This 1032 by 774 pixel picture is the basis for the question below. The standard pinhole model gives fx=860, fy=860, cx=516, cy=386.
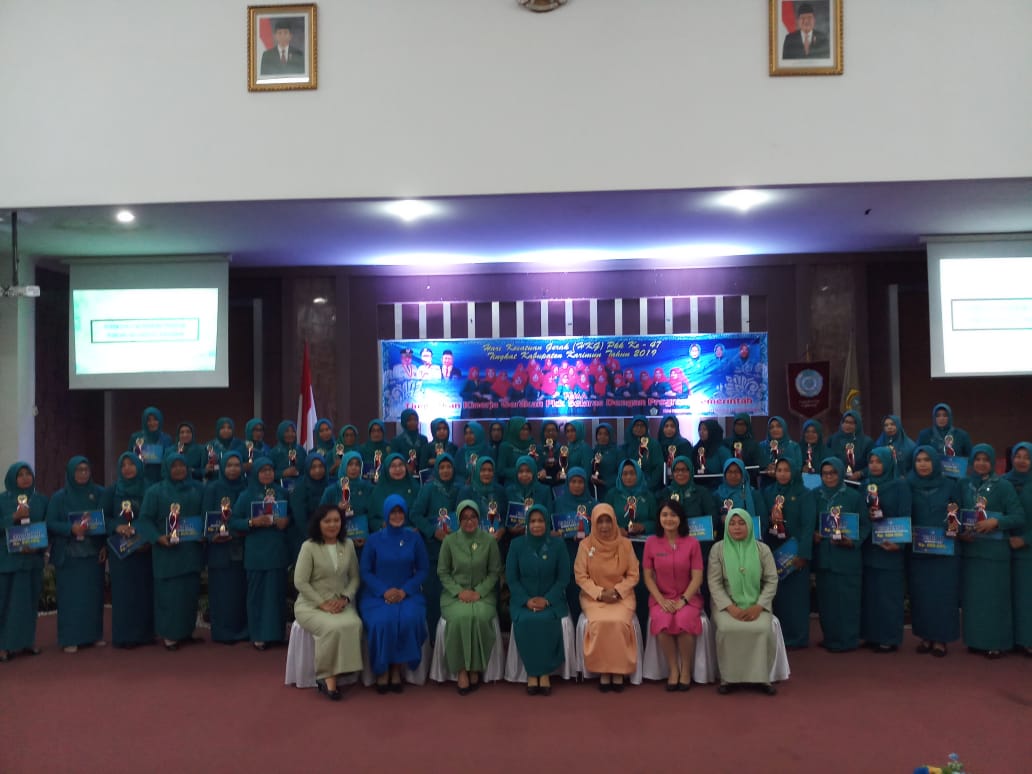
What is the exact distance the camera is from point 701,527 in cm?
576

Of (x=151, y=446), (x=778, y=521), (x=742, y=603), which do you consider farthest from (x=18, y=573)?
(x=778, y=521)

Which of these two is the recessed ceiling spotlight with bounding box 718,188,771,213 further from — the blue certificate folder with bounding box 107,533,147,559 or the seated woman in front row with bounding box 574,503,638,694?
the blue certificate folder with bounding box 107,533,147,559

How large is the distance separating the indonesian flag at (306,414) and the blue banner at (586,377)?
0.87m

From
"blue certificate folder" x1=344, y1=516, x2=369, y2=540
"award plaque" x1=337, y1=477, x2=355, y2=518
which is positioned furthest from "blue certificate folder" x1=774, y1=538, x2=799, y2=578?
"award plaque" x1=337, y1=477, x2=355, y2=518

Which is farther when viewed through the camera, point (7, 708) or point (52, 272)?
point (52, 272)

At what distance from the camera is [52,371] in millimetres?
9469

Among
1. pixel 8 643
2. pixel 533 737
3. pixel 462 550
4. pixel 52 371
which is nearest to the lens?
pixel 533 737

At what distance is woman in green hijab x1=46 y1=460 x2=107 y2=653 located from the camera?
6211mm

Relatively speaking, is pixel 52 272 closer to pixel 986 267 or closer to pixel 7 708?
pixel 7 708

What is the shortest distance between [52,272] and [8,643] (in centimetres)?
498

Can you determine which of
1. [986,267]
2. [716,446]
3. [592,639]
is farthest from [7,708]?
[986,267]

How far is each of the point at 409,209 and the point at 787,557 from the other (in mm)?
3956

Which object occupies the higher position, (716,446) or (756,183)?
(756,183)

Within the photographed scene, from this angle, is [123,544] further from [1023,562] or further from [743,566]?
[1023,562]
